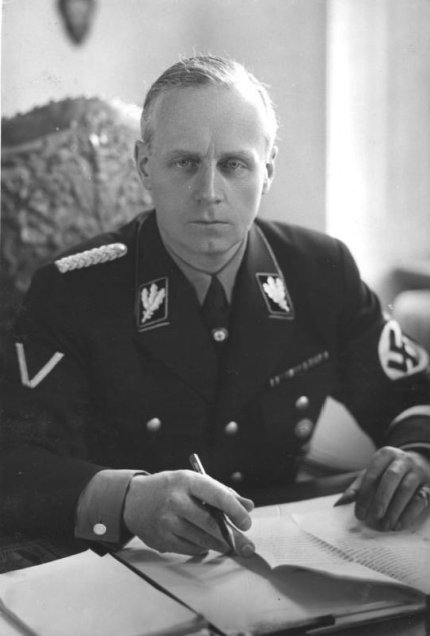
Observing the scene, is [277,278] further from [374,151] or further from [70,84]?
[70,84]

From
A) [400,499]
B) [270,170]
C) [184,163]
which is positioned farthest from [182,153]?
[400,499]

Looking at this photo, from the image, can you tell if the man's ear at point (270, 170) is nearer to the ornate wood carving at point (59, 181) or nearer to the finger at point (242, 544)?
the ornate wood carving at point (59, 181)

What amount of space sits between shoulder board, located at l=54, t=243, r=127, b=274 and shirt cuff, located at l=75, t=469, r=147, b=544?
29 cm

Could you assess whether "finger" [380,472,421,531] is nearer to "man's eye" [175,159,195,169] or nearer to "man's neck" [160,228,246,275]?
"man's neck" [160,228,246,275]

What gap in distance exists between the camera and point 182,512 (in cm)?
105

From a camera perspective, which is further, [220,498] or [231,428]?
[231,428]

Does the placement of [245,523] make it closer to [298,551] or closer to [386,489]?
[298,551]

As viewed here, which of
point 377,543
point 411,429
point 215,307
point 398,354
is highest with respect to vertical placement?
point 215,307

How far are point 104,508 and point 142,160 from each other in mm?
470

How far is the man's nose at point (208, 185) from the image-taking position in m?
1.09

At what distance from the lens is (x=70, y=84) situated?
1.11 m

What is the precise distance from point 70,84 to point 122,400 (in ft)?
1.44

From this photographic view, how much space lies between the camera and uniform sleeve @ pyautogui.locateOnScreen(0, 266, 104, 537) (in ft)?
3.70

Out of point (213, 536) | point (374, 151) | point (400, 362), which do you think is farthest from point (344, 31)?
point (213, 536)
